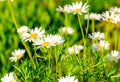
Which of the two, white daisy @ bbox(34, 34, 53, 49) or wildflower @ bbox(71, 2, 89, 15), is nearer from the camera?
white daisy @ bbox(34, 34, 53, 49)

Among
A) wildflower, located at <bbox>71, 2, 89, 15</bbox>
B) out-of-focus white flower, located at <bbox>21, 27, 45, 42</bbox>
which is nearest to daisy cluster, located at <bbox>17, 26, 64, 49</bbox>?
out-of-focus white flower, located at <bbox>21, 27, 45, 42</bbox>

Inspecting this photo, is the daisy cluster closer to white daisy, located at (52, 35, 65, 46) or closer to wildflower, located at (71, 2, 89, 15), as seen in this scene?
white daisy, located at (52, 35, 65, 46)

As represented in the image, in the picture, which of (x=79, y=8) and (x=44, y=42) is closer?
(x=44, y=42)

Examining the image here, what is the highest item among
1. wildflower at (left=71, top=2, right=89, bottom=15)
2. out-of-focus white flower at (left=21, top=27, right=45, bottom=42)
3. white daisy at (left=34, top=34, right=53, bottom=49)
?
wildflower at (left=71, top=2, right=89, bottom=15)

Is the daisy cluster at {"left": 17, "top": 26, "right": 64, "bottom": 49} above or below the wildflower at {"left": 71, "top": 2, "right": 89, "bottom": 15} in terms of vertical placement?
below

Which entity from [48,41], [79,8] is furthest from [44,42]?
[79,8]

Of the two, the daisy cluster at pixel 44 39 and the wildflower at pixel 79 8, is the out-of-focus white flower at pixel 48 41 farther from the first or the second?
the wildflower at pixel 79 8

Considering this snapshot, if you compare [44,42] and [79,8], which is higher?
[79,8]

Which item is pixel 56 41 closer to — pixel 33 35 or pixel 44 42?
pixel 44 42

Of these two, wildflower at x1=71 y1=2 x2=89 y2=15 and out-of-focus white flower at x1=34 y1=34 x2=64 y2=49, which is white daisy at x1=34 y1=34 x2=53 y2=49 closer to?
out-of-focus white flower at x1=34 y1=34 x2=64 y2=49

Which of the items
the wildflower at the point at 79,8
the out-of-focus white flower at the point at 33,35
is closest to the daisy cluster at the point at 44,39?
the out-of-focus white flower at the point at 33,35

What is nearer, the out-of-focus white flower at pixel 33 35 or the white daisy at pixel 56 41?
the white daisy at pixel 56 41
